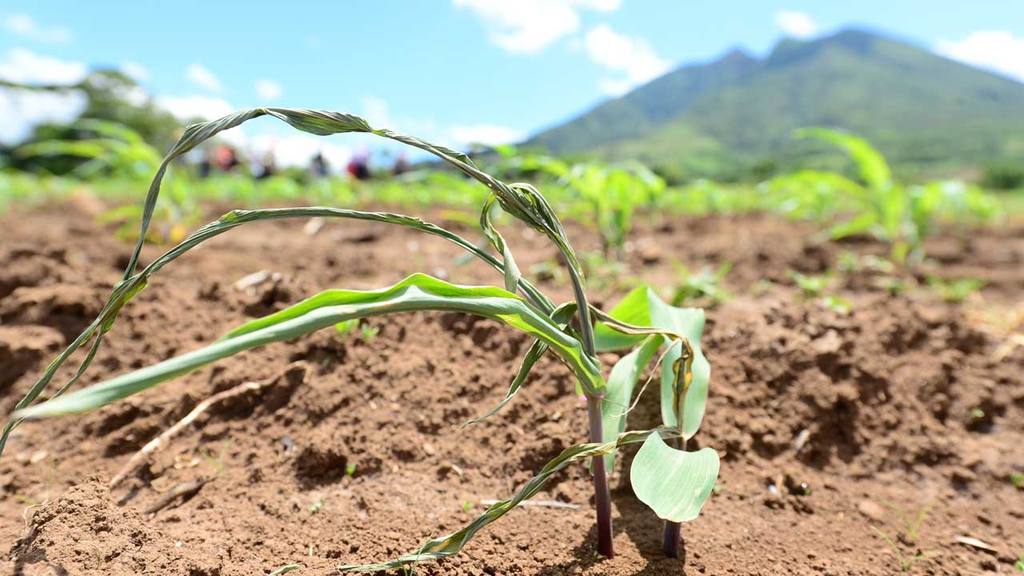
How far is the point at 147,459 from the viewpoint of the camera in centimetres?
135

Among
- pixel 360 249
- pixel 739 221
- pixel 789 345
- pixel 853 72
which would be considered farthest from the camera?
pixel 853 72

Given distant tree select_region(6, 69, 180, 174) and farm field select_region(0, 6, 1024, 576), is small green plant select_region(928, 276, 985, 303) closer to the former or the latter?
farm field select_region(0, 6, 1024, 576)

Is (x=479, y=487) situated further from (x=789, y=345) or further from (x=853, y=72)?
(x=853, y=72)

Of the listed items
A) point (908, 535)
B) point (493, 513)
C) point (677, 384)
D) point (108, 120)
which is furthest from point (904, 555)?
point (108, 120)

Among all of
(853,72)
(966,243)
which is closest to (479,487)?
(966,243)

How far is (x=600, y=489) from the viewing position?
0.97 meters

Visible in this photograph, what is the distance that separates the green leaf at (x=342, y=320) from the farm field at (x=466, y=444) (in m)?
0.43

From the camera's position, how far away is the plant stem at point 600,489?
951 millimetres

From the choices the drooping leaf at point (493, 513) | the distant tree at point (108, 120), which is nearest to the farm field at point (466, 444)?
the drooping leaf at point (493, 513)

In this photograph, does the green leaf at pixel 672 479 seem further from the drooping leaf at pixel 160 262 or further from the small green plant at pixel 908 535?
the small green plant at pixel 908 535

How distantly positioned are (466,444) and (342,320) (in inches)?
30.3

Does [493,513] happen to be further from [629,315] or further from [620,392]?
[629,315]

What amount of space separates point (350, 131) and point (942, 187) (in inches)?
146

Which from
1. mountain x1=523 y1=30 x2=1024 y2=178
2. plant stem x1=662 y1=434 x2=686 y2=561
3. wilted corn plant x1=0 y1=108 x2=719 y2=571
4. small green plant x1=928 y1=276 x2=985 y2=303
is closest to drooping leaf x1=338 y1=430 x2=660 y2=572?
wilted corn plant x1=0 y1=108 x2=719 y2=571
